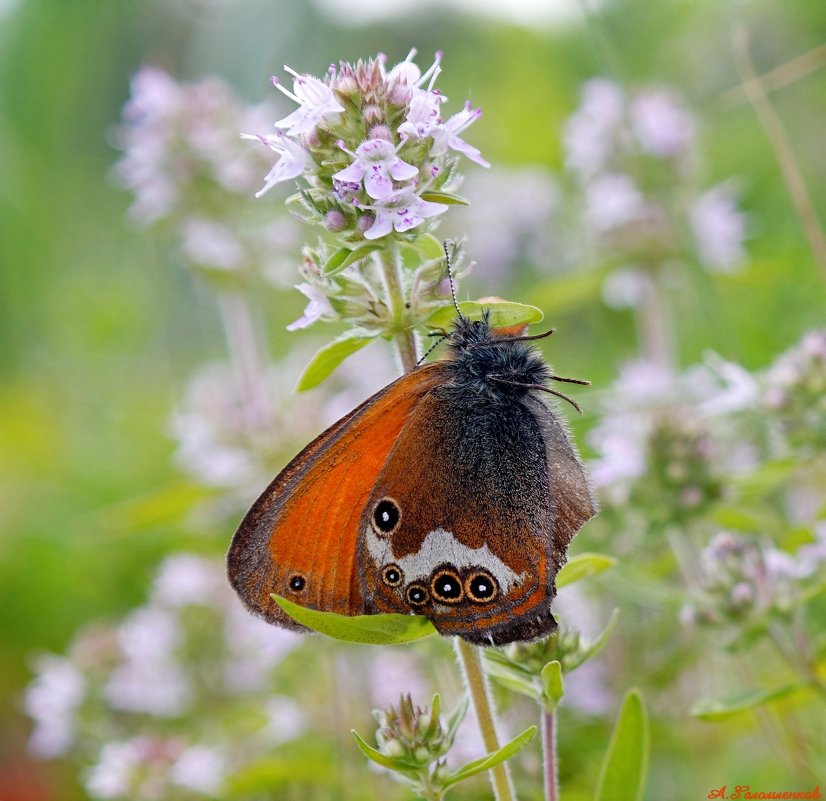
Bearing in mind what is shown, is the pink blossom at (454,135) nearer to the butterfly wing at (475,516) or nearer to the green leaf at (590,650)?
the butterfly wing at (475,516)

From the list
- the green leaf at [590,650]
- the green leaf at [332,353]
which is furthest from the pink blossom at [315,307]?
the green leaf at [590,650]

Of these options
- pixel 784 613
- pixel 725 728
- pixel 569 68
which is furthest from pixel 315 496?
pixel 569 68

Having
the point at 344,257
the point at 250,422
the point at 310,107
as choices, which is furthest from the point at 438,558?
the point at 250,422

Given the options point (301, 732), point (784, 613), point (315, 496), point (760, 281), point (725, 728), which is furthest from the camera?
point (760, 281)

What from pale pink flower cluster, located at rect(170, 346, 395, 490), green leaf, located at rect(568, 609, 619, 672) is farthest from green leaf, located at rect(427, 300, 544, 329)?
pale pink flower cluster, located at rect(170, 346, 395, 490)

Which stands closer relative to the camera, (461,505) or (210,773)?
(461,505)

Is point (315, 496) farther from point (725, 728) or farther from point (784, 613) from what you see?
point (725, 728)

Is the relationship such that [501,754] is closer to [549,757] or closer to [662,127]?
[549,757]
